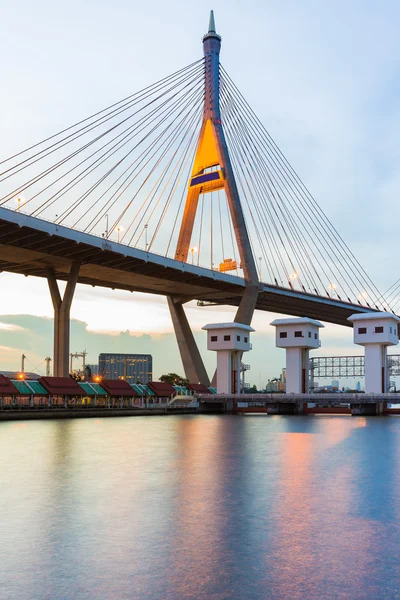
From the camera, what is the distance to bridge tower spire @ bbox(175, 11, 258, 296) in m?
66.0

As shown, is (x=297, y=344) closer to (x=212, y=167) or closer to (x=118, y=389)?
(x=118, y=389)

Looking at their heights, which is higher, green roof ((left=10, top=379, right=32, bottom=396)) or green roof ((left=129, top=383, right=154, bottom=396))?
green roof ((left=10, top=379, right=32, bottom=396))

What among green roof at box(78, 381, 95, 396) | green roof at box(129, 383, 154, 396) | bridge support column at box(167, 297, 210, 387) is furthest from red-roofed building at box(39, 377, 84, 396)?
bridge support column at box(167, 297, 210, 387)

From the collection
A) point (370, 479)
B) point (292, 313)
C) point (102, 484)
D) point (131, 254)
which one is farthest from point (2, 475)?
point (292, 313)

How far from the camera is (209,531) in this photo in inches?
432

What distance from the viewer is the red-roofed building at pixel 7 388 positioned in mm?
48094

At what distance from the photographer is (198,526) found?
445 inches

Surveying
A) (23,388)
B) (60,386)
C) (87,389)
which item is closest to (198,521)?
(23,388)

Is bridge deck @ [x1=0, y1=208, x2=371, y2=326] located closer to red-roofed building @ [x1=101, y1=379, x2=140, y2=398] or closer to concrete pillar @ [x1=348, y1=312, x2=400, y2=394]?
red-roofed building @ [x1=101, y1=379, x2=140, y2=398]

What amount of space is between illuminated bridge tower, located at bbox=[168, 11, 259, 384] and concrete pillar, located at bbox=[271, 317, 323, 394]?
629cm

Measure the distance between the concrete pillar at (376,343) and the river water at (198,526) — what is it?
37981 millimetres

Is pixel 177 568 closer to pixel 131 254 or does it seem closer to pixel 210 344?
Result: pixel 131 254

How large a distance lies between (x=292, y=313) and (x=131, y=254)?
125ft

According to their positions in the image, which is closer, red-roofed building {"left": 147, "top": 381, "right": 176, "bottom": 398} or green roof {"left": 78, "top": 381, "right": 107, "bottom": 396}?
green roof {"left": 78, "top": 381, "right": 107, "bottom": 396}
